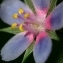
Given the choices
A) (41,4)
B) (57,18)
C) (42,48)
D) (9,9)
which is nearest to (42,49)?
(42,48)

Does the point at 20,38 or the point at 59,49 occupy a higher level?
the point at 20,38

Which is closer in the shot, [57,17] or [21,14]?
[57,17]

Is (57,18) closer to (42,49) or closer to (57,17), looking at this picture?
(57,17)

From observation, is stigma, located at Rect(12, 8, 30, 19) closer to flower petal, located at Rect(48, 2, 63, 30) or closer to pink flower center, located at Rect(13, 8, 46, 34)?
pink flower center, located at Rect(13, 8, 46, 34)

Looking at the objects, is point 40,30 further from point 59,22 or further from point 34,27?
point 59,22

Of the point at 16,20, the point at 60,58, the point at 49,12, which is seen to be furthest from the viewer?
the point at 60,58

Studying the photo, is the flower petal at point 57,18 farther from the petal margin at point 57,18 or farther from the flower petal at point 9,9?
the flower petal at point 9,9

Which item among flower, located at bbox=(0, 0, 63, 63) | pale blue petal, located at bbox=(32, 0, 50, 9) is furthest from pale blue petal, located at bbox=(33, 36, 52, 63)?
pale blue petal, located at bbox=(32, 0, 50, 9)

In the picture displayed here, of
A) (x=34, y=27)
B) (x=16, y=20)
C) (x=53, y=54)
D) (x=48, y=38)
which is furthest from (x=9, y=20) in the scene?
(x=53, y=54)
